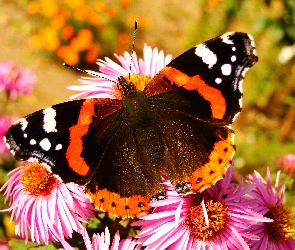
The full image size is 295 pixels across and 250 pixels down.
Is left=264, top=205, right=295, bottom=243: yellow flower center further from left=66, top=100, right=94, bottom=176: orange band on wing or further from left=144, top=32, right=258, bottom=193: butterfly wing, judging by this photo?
left=66, top=100, right=94, bottom=176: orange band on wing

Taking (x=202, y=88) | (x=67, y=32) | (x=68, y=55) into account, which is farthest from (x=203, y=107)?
(x=67, y=32)

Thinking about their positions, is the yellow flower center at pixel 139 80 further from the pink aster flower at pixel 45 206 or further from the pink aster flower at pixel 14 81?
the pink aster flower at pixel 14 81

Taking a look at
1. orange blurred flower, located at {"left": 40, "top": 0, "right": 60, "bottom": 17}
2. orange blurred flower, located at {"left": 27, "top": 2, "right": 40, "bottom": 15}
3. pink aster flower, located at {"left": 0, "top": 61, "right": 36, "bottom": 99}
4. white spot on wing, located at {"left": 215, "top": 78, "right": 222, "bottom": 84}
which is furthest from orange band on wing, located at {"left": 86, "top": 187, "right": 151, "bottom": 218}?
orange blurred flower, located at {"left": 27, "top": 2, "right": 40, "bottom": 15}

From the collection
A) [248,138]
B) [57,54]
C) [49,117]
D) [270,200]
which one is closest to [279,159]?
[270,200]

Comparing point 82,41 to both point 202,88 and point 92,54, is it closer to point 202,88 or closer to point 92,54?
point 92,54

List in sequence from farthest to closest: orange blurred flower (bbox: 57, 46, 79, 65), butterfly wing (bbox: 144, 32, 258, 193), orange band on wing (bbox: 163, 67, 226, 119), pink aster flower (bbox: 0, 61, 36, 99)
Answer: orange blurred flower (bbox: 57, 46, 79, 65)
pink aster flower (bbox: 0, 61, 36, 99)
orange band on wing (bbox: 163, 67, 226, 119)
butterfly wing (bbox: 144, 32, 258, 193)
